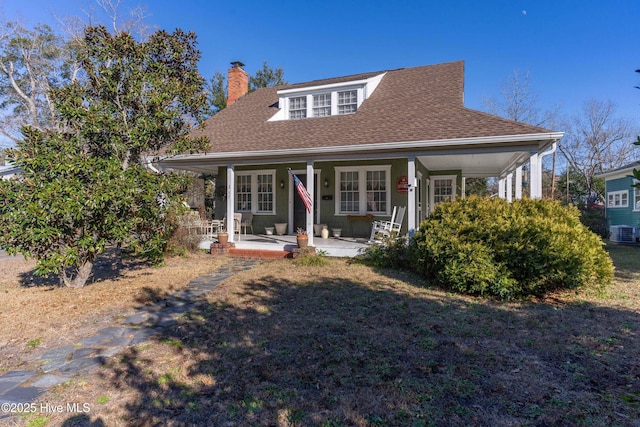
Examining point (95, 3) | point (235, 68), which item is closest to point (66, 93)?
point (235, 68)

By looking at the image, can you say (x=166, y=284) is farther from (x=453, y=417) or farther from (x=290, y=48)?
(x=290, y=48)

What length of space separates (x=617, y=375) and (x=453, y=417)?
1714 mm

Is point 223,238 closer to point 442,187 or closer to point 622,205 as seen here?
point 442,187

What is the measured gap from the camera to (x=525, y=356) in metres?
3.39

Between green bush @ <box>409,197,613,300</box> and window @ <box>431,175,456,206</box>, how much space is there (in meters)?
7.63

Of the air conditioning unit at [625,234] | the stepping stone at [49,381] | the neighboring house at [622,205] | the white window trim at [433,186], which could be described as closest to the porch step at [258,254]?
the stepping stone at [49,381]

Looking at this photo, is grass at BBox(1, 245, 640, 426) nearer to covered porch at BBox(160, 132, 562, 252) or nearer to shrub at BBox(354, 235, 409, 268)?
shrub at BBox(354, 235, 409, 268)

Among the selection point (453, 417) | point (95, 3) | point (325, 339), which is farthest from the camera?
point (95, 3)

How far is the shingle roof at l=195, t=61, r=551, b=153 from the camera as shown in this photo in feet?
27.6

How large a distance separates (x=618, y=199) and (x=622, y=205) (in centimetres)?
64

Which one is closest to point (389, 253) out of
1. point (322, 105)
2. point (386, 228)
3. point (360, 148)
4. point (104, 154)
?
point (386, 228)

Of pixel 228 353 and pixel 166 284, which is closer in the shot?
pixel 228 353

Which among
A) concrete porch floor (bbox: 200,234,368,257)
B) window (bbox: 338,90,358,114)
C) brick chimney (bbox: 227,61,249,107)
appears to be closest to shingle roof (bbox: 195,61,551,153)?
window (bbox: 338,90,358,114)

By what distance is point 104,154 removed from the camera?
6.05 metres
